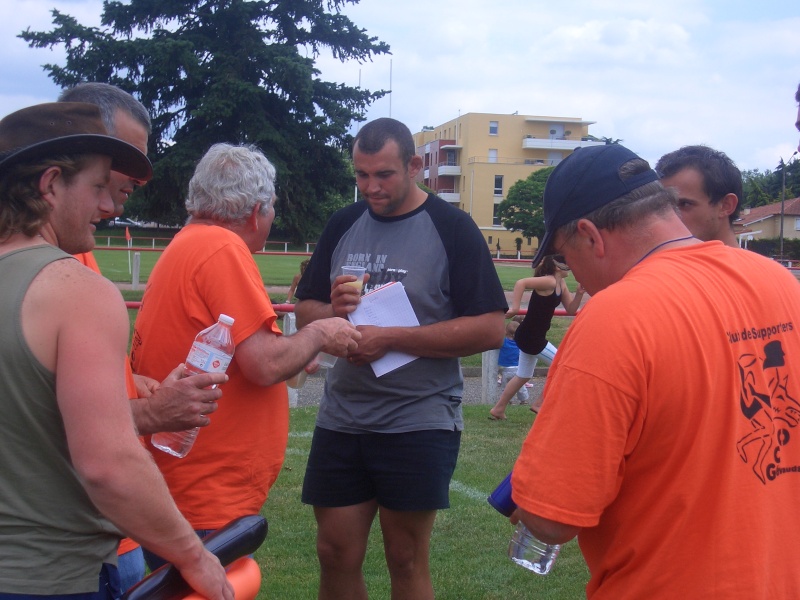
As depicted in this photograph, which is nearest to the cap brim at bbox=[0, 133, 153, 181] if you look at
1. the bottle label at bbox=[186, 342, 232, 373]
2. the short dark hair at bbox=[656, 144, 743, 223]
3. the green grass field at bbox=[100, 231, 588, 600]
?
the bottle label at bbox=[186, 342, 232, 373]

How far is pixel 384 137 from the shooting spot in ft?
12.6

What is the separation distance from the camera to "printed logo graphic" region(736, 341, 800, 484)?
186 centimetres

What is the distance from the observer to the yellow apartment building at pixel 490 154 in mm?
90625

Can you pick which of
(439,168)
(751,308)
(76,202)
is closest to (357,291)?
(76,202)

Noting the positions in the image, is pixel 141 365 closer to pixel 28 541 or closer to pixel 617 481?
pixel 28 541

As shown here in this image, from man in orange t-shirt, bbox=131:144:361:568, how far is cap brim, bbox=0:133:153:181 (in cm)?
79

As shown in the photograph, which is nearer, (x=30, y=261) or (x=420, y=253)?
(x=30, y=261)

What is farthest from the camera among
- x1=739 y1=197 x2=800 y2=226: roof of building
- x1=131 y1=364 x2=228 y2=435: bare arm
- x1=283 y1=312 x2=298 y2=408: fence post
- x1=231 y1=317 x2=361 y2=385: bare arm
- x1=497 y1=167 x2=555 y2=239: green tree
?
x1=739 y1=197 x2=800 y2=226: roof of building

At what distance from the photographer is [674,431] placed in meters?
1.83

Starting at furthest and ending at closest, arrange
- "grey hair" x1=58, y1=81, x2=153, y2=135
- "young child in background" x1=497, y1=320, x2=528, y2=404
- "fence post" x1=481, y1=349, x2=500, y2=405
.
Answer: "young child in background" x1=497, y1=320, x2=528, y2=404 < "fence post" x1=481, y1=349, x2=500, y2=405 < "grey hair" x1=58, y1=81, x2=153, y2=135

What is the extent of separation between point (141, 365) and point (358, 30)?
89.7ft

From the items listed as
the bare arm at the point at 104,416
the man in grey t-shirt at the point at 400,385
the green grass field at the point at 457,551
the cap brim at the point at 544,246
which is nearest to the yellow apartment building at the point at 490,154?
the green grass field at the point at 457,551

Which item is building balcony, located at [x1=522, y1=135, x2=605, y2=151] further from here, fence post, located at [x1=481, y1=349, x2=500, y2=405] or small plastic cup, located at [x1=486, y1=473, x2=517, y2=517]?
small plastic cup, located at [x1=486, y1=473, x2=517, y2=517]

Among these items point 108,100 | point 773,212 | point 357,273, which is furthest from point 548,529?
point 773,212
